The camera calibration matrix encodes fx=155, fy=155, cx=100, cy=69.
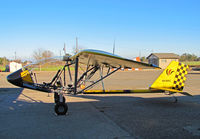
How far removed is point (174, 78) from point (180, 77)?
0.26 m

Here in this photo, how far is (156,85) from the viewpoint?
7.40 metres

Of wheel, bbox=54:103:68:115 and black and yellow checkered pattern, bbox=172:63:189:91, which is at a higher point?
black and yellow checkered pattern, bbox=172:63:189:91

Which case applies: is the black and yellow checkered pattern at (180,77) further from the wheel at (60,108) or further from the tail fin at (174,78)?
the wheel at (60,108)

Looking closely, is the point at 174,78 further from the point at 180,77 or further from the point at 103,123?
the point at 103,123

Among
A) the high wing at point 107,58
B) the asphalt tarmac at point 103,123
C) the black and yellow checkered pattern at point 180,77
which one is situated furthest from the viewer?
Result: the black and yellow checkered pattern at point 180,77

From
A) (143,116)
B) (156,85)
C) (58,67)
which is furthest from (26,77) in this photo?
(156,85)

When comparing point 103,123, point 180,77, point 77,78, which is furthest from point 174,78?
point 77,78

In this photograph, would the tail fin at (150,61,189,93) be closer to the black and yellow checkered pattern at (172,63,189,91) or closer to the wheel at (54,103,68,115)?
the black and yellow checkered pattern at (172,63,189,91)

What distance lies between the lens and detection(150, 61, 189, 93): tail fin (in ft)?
23.4

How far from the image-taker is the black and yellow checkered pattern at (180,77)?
713 cm

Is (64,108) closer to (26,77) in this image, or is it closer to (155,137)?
(26,77)

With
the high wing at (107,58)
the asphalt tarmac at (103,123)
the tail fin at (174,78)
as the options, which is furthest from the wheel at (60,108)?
the tail fin at (174,78)

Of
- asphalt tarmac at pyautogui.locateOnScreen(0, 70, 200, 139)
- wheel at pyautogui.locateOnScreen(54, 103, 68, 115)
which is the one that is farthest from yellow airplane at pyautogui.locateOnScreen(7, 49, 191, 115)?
asphalt tarmac at pyautogui.locateOnScreen(0, 70, 200, 139)

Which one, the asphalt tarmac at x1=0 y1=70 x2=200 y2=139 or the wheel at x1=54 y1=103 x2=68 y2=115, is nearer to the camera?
the asphalt tarmac at x1=0 y1=70 x2=200 y2=139
